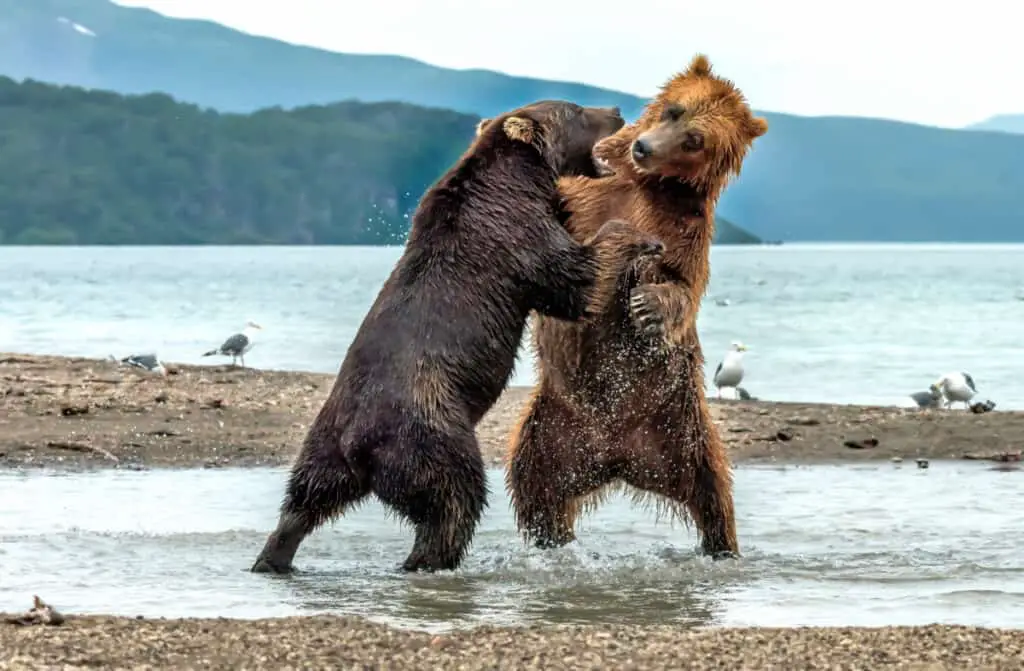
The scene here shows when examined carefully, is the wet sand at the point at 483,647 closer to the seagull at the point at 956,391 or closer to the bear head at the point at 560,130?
the bear head at the point at 560,130

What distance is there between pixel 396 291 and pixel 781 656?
2485 millimetres

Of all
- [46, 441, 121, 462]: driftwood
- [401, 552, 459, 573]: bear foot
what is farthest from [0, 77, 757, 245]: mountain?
[401, 552, 459, 573]: bear foot

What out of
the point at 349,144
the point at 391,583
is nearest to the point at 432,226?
the point at 391,583

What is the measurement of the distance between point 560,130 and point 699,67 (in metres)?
0.68

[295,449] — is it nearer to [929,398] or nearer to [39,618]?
[39,618]

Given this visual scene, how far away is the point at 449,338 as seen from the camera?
22.6 feet

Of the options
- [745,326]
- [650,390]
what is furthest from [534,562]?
[745,326]

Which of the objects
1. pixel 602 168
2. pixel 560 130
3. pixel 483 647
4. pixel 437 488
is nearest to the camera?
pixel 483 647

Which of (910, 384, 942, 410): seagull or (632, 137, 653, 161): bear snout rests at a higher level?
(632, 137, 653, 161): bear snout

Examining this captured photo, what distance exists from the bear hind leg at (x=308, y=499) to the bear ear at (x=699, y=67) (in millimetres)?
2373

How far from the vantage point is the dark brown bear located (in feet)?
21.9

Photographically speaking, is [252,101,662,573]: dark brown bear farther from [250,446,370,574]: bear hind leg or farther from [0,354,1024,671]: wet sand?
[0,354,1024,671]: wet sand

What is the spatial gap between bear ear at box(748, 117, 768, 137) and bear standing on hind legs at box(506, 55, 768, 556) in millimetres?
90

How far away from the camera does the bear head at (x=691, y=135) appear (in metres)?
7.35
